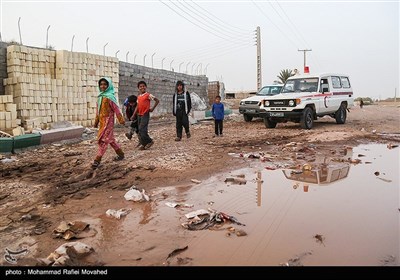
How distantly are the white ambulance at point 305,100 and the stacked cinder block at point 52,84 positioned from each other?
6.44 metres

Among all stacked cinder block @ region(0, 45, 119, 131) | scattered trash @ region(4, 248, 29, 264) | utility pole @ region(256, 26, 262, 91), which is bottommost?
scattered trash @ region(4, 248, 29, 264)

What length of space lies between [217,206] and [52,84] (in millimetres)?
9271

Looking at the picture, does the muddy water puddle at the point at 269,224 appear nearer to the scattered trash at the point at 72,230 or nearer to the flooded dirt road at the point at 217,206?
the flooded dirt road at the point at 217,206

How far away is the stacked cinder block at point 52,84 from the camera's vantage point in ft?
34.1

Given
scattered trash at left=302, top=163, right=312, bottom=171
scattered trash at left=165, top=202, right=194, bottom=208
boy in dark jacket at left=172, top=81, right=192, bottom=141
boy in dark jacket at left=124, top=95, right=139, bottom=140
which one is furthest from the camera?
boy in dark jacket at left=172, top=81, right=192, bottom=141

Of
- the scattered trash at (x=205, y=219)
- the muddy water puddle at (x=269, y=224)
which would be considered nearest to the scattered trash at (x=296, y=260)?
the muddy water puddle at (x=269, y=224)

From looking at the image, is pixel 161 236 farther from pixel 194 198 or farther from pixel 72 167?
pixel 72 167

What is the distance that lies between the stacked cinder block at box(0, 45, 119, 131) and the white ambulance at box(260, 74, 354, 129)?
21.1 feet

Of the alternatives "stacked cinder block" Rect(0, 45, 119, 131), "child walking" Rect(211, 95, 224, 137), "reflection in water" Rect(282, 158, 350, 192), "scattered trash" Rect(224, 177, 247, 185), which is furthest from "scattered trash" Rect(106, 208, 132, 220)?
"stacked cinder block" Rect(0, 45, 119, 131)

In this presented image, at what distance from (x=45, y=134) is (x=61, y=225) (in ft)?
20.3

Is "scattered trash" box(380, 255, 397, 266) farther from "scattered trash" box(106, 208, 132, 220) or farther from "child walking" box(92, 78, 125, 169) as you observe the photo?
"child walking" box(92, 78, 125, 169)

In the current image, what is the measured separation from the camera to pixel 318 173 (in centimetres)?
549

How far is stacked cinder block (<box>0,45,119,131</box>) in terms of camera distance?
10.4m

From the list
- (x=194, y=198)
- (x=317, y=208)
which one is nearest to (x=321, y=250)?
(x=317, y=208)
